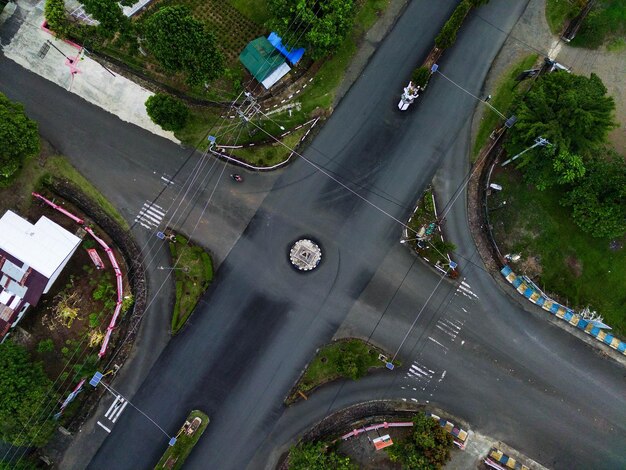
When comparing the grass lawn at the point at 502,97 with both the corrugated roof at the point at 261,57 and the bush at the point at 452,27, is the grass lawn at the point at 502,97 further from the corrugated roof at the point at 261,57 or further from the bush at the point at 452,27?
the corrugated roof at the point at 261,57

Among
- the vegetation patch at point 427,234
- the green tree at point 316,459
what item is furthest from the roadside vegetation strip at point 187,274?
the vegetation patch at point 427,234

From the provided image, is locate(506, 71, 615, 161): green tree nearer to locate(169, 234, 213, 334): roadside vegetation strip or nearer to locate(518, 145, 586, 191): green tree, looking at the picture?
Answer: locate(518, 145, 586, 191): green tree

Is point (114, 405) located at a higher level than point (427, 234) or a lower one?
lower

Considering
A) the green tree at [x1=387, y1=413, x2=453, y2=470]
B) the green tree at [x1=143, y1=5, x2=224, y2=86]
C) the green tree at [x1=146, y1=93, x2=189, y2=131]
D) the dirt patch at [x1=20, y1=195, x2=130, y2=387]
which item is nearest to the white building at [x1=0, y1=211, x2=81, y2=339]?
the dirt patch at [x1=20, y1=195, x2=130, y2=387]

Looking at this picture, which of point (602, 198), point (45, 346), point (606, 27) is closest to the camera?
point (602, 198)

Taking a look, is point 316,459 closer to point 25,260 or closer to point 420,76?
point 25,260

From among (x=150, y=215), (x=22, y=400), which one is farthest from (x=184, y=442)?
(x=150, y=215)
